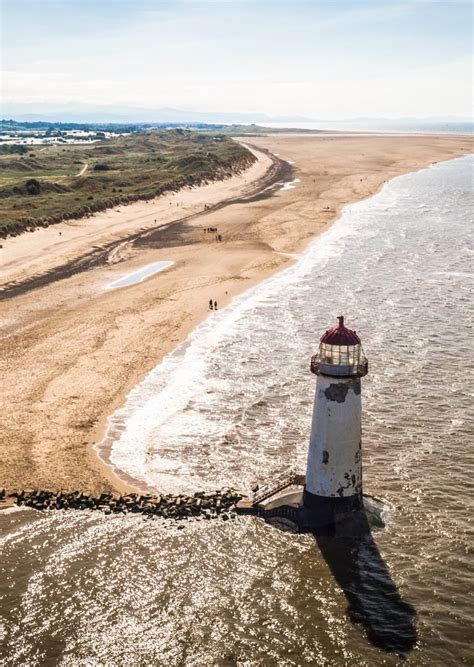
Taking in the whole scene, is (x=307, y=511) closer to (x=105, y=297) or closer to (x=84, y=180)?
(x=105, y=297)

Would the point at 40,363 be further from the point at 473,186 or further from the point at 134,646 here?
the point at 473,186

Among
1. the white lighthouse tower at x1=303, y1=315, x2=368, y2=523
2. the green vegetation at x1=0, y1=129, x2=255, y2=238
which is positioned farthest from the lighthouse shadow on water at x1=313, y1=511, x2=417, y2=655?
the green vegetation at x1=0, y1=129, x2=255, y2=238

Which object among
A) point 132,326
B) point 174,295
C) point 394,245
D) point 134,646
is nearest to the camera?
point 134,646

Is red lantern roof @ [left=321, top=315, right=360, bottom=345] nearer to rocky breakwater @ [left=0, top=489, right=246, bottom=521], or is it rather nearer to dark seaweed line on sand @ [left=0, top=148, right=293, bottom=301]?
rocky breakwater @ [left=0, top=489, right=246, bottom=521]

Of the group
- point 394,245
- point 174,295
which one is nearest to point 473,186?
point 394,245

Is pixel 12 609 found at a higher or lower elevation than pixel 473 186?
lower
